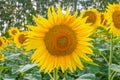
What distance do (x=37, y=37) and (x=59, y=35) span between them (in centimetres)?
12

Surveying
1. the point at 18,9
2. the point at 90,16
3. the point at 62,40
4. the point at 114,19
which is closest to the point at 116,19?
the point at 114,19

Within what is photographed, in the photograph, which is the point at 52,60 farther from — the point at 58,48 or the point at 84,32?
the point at 84,32

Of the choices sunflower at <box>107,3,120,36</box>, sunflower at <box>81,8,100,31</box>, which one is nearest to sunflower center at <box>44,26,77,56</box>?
sunflower at <box>107,3,120,36</box>

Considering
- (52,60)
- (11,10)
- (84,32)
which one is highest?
(84,32)

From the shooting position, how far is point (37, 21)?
1.99 meters

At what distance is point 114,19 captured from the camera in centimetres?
291

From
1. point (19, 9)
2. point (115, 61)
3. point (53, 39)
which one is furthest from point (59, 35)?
point (19, 9)

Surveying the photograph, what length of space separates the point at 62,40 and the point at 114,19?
1013 millimetres

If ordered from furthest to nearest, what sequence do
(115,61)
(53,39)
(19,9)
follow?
(19,9)
(115,61)
(53,39)

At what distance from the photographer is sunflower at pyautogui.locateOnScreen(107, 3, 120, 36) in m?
2.87

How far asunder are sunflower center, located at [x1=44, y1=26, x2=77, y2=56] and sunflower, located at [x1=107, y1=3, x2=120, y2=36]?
889mm

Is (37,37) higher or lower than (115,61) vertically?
higher

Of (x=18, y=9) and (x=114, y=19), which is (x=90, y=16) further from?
(x=18, y=9)

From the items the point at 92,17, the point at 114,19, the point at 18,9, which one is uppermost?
the point at 114,19
